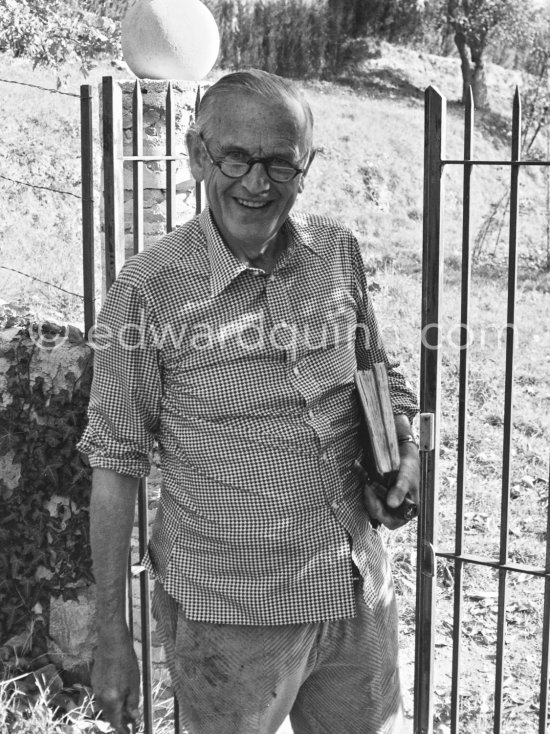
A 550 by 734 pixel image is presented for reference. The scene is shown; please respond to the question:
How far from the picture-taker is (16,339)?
3254 mm

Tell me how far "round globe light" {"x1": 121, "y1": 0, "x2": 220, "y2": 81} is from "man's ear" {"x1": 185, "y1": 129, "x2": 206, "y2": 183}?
2.38 meters

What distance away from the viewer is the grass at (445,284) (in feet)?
14.7

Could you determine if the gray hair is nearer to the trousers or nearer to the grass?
the trousers

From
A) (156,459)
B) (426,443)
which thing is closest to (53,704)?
(156,459)

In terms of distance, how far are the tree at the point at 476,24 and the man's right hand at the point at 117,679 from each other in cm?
1831

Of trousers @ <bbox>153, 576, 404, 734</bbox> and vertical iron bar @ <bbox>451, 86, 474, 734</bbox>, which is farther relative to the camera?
vertical iron bar @ <bbox>451, 86, 474, 734</bbox>

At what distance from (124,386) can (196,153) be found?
539mm

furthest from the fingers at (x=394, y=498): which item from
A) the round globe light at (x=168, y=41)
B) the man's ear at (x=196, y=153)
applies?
the round globe light at (x=168, y=41)

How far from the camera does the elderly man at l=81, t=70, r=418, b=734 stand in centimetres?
194

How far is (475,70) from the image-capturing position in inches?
755

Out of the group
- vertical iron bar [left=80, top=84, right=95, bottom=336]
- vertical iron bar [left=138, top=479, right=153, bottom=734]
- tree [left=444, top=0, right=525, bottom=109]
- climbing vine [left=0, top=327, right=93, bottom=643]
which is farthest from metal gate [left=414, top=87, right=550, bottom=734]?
tree [left=444, top=0, right=525, bottom=109]

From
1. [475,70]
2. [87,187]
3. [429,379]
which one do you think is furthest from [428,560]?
[475,70]

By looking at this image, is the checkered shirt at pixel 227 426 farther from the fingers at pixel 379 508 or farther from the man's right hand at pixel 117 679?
the man's right hand at pixel 117 679

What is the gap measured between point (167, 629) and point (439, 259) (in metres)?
1.23
